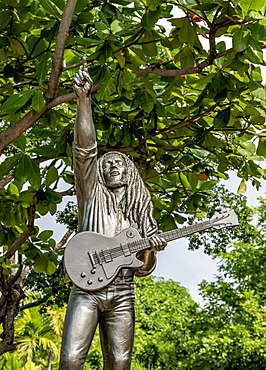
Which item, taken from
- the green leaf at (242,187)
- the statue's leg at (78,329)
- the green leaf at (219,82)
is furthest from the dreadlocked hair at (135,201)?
the green leaf at (242,187)

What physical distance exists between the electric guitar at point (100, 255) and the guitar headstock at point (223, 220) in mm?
289

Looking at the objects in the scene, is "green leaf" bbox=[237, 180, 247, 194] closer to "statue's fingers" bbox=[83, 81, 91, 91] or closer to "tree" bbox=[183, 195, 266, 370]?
"statue's fingers" bbox=[83, 81, 91, 91]

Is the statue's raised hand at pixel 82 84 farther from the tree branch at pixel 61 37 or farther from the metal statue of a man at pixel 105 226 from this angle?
the tree branch at pixel 61 37

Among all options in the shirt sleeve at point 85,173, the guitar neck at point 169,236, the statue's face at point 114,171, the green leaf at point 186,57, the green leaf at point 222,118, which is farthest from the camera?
the green leaf at point 222,118

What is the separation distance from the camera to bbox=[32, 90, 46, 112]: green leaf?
18.6 ft

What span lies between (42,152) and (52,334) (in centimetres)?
1974

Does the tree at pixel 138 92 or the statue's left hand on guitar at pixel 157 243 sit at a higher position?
the tree at pixel 138 92

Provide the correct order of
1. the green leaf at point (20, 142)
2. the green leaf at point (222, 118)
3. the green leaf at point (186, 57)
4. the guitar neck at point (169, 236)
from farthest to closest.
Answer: the green leaf at point (20, 142), the green leaf at point (222, 118), the green leaf at point (186, 57), the guitar neck at point (169, 236)

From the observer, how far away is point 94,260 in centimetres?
450

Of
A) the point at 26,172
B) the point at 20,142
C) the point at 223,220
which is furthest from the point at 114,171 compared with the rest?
the point at 20,142

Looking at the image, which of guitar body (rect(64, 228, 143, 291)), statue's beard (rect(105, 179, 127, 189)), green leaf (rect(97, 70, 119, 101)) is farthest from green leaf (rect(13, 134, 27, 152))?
guitar body (rect(64, 228, 143, 291))

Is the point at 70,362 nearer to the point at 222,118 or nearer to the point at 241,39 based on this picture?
the point at 241,39

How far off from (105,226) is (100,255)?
302mm

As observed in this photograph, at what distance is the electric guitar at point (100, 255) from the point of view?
450cm
